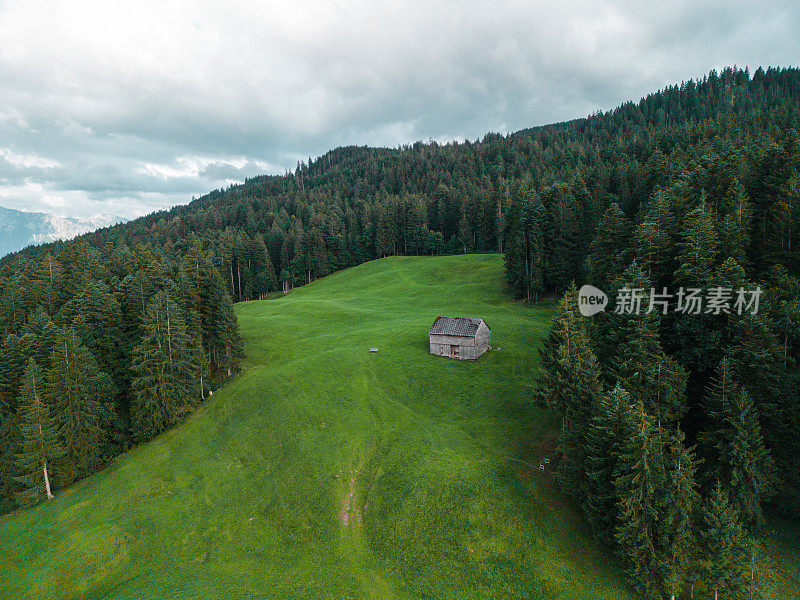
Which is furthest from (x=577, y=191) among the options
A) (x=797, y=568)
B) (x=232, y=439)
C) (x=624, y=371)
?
(x=232, y=439)

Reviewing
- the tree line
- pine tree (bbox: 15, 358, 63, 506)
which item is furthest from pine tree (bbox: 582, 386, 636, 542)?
pine tree (bbox: 15, 358, 63, 506)

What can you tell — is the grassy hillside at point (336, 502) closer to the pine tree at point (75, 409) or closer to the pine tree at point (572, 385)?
the pine tree at point (75, 409)

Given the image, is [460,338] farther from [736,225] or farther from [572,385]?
[736,225]

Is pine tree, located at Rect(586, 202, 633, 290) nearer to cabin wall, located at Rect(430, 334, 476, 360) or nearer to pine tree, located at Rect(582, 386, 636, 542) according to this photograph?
cabin wall, located at Rect(430, 334, 476, 360)

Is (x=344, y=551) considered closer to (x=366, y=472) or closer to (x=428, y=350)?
(x=366, y=472)

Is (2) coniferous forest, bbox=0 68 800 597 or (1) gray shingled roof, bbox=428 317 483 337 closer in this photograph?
(2) coniferous forest, bbox=0 68 800 597

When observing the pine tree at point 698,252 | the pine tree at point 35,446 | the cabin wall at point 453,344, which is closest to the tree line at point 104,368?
the pine tree at point 35,446
